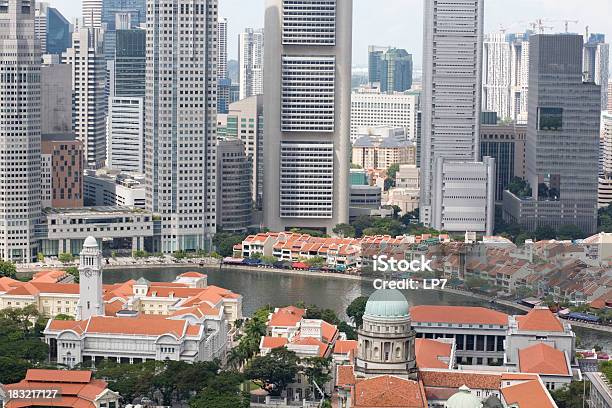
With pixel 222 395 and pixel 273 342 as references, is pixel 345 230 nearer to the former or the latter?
pixel 273 342

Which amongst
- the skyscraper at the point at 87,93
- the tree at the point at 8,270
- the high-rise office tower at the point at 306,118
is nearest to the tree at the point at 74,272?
the tree at the point at 8,270

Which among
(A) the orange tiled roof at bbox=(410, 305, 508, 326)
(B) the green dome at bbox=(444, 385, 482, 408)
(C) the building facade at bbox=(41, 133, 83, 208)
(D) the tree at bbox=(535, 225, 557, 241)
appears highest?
(C) the building facade at bbox=(41, 133, 83, 208)

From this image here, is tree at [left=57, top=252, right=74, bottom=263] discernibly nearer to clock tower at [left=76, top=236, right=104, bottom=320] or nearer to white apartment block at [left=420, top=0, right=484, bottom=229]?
white apartment block at [left=420, top=0, right=484, bottom=229]

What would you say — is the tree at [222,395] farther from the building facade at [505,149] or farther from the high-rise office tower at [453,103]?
the building facade at [505,149]

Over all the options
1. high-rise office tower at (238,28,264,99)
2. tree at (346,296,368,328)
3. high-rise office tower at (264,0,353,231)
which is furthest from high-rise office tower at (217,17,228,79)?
tree at (346,296,368,328)

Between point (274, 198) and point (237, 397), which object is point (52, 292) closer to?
point (237, 397)

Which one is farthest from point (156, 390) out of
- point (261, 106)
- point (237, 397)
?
point (261, 106)

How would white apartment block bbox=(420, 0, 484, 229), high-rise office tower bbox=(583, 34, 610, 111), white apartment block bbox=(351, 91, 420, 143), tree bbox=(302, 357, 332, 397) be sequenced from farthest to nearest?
white apartment block bbox=(351, 91, 420, 143), high-rise office tower bbox=(583, 34, 610, 111), white apartment block bbox=(420, 0, 484, 229), tree bbox=(302, 357, 332, 397)

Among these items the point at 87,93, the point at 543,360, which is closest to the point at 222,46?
the point at 87,93
